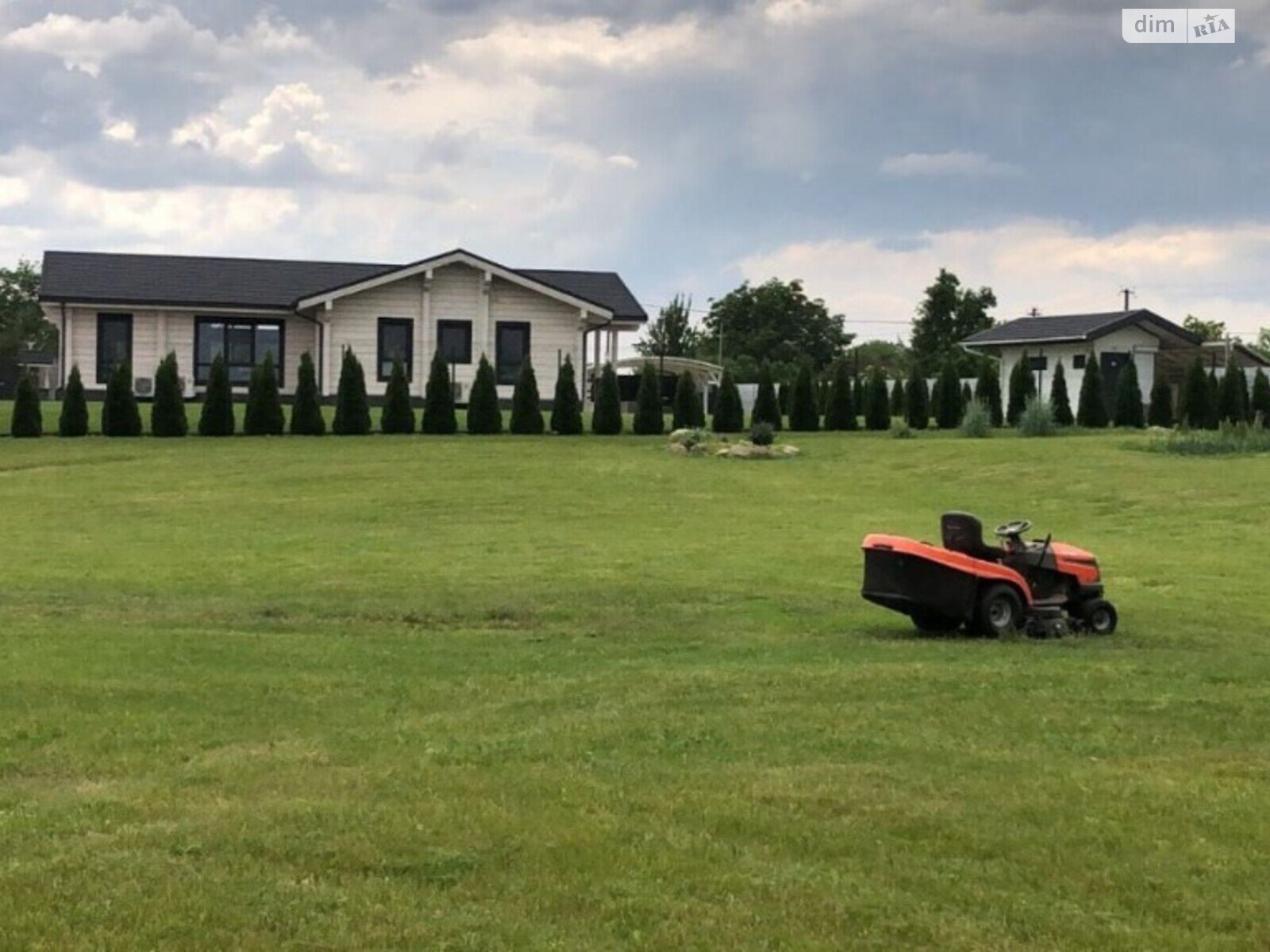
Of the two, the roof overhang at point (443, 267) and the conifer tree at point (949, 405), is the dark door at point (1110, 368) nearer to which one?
the conifer tree at point (949, 405)

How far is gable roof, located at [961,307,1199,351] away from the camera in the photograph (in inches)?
1748

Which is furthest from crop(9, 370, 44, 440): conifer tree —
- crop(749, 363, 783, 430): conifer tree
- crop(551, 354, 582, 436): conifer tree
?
crop(749, 363, 783, 430): conifer tree

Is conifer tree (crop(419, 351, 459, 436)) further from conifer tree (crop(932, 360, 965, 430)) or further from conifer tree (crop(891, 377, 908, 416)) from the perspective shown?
conifer tree (crop(932, 360, 965, 430))

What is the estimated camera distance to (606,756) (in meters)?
6.18

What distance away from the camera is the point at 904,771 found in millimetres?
5887

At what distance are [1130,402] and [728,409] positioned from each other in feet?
37.0

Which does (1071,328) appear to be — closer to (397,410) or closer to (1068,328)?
(1068,328)

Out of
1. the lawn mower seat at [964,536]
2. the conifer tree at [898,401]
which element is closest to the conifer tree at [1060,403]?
the conifer tree at [898,401]

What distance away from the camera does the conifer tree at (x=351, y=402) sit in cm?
3278

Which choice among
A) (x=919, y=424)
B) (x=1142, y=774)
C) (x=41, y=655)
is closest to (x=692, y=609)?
(x=41, y=655)

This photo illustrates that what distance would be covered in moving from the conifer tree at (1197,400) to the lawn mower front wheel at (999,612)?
28.0 meters

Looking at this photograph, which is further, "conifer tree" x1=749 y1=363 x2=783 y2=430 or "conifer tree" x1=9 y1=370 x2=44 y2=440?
"conifer tree" x1=749 y1=363 x2=783 y2=430

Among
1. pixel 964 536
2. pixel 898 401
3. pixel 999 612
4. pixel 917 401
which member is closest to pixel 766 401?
pixel 917 401

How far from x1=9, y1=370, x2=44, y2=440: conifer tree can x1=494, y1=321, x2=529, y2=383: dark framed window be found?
509 inches
